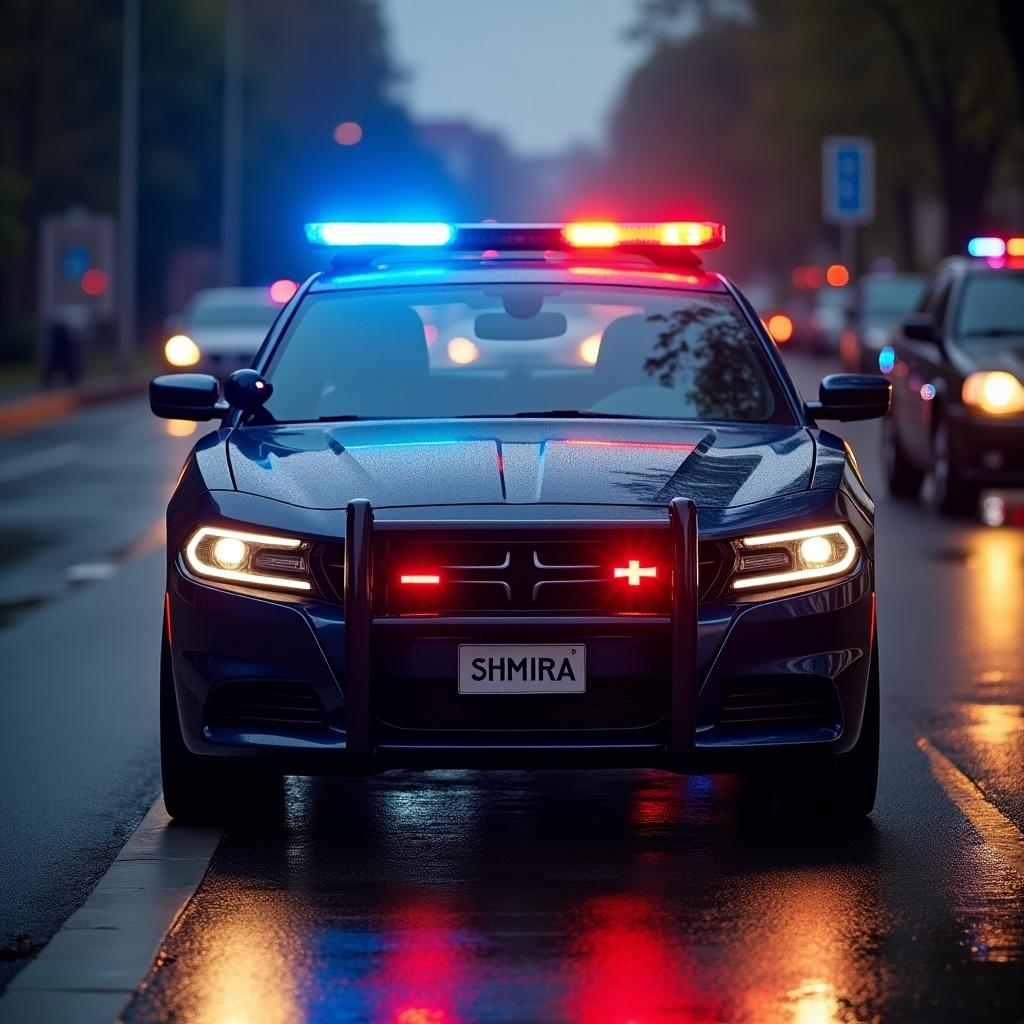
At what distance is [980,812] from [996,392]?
33.7 feet

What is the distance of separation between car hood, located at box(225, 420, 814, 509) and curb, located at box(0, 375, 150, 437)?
25.1 meters

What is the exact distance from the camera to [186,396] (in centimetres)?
837

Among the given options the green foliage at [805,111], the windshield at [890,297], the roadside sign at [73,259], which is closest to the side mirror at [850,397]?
the green foliage at [805,111]

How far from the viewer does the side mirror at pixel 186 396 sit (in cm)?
837

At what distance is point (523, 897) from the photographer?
6.35m

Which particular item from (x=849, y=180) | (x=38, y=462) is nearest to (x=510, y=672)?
(x=38, y=462)

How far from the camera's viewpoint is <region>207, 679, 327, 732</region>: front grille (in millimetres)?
6715

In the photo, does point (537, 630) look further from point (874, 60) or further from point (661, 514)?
point (874, 60)

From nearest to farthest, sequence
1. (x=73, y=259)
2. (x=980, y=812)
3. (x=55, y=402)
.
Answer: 1. (x=980, y=812)
2. (x=55, y=402)
3. (x=73, y=259)

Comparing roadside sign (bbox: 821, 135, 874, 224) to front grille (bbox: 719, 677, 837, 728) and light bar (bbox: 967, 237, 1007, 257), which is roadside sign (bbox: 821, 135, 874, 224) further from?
front grille (bbox: 719, 677, 837, 728)

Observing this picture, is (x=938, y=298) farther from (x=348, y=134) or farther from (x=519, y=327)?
(x=348, y=134)

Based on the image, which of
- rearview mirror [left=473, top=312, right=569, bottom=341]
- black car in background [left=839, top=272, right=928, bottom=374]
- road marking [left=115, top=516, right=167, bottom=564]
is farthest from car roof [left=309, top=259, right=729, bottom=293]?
black car in background [left=839, top=272, right=928, bottom=374]

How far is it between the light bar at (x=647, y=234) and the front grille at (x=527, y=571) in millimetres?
2294

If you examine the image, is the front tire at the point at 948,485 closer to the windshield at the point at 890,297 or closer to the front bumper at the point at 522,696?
the front bumper at the point at 522,696
